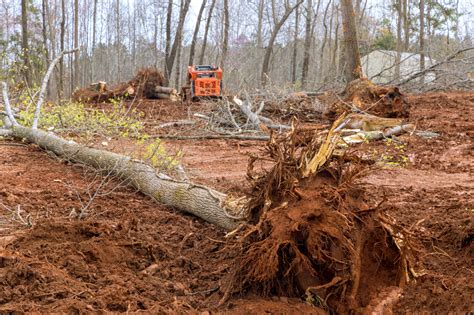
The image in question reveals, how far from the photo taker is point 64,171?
663 centimetres

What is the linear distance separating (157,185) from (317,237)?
2.69m

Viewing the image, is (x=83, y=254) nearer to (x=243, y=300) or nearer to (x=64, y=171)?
(x=243, y=300)

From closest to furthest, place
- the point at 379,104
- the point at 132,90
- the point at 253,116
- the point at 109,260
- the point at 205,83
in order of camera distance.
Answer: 1. the point at 109,260
2. the point at 379,104
3. the point at 253,116
4. the point at 205,83
5. the point at 132,90

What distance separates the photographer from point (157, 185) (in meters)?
5.46

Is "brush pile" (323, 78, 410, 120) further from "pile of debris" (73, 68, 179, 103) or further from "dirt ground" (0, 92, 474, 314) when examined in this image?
"pile of debris" (73, 68, 179, 103)

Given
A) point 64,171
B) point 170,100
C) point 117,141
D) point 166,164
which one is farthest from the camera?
point 170,100

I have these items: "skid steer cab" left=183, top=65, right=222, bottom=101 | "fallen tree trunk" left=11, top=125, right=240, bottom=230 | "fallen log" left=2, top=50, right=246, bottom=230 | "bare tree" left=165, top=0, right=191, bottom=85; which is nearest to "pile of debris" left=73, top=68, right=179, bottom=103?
"skid steer cab" left=183, top=65, right=222, bottom=101

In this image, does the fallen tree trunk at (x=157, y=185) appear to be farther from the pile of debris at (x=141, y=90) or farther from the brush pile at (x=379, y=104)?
the pile of debris at (x=141, y=90)

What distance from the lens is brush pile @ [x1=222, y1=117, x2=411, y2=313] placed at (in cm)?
315

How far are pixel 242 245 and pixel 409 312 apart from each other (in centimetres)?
114

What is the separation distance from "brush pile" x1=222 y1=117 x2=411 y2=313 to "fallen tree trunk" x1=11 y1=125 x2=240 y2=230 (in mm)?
762

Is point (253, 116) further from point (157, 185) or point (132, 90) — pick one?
point (132, 90)

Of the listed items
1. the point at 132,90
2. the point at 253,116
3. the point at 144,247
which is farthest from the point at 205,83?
the point at 144,247

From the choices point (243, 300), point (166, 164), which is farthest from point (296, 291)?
point (166, 164)
